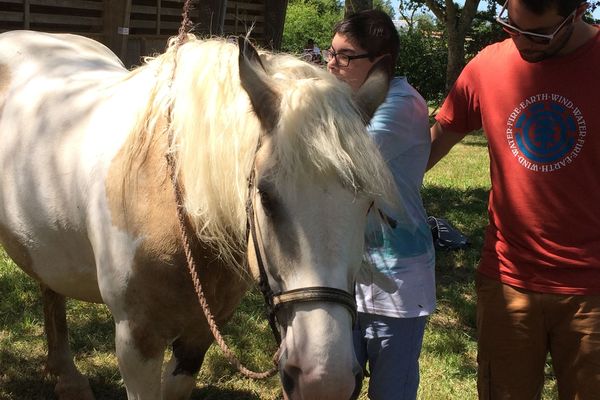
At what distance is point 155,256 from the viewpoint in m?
2.08

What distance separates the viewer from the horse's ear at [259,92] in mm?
1692

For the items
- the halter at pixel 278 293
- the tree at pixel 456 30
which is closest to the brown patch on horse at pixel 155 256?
the halter at pixel 278 293

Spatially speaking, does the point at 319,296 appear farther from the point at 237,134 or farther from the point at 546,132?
the point at 546,132

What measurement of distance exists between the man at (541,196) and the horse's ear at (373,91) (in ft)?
1.46

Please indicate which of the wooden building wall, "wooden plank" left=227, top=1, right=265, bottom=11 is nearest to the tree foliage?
"wooden plank" left=227, top=1, right=265, bottom=11

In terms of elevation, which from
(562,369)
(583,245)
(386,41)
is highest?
(386,41)

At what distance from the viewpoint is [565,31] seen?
6.56 feet

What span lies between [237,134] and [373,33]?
68 centimetres

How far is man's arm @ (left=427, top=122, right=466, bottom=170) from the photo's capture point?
2.41 metres

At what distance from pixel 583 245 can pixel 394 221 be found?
0.70 m

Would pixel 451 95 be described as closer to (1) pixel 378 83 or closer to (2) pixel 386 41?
(2) pixel 386 41

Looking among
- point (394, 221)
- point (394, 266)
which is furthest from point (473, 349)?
point (394, 221)

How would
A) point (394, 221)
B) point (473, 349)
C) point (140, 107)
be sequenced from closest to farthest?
point (394, 221) → point (140, 107) → point (473, 349)

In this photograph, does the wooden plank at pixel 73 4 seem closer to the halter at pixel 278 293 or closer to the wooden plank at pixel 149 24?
the wooden plank at pixel 149 24
